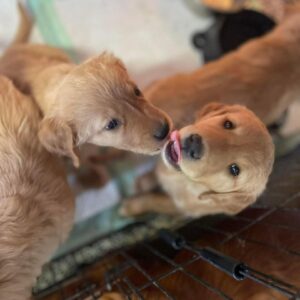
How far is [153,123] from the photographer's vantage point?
169cm

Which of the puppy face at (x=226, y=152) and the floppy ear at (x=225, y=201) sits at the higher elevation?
the puppy face at (x=226, y=152)

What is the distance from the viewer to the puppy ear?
163 centimetres

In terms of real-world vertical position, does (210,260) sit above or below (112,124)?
below

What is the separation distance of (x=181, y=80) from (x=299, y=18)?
0.76 meters

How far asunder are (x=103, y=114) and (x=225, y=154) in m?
0.51

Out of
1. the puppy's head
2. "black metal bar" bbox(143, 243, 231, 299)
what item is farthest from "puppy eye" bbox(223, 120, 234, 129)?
"black metal bar" bbox(143, 243, 231, 299)

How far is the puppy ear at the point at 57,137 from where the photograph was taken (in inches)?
64.2

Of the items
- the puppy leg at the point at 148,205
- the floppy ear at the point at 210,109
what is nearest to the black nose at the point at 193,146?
the floppy ear at the point at 210,109

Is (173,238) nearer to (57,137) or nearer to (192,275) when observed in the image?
(192,275)

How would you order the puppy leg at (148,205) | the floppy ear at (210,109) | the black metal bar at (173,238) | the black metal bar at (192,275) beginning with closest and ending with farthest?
the black metal bar at (192,275), the floppy ear at (210,109), the black metal bar at (173,238), the puppy leg at (148,205)

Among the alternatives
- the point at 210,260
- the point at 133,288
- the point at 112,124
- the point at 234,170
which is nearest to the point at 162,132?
the point at 112,124

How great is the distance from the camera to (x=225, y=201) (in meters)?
1.74

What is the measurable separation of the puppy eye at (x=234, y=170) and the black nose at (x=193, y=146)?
0.15 metres

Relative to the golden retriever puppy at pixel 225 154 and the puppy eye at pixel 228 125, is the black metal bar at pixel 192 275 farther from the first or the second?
the puppy eye at pixel 228 125
